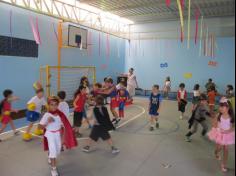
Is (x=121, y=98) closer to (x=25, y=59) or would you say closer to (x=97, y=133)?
(x=97, y=133)

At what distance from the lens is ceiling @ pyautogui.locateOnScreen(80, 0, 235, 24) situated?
875cm

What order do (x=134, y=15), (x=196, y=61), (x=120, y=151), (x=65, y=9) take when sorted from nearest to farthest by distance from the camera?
1. (x=120, y=151)
2. (x=65, y=9)
3. (x=134, y=15)
4. (x=196, y=61)

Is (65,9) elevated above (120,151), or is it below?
above

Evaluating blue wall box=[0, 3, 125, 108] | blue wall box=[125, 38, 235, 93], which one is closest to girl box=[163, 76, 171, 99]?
blue wall box=[125, 38, 235, 93]

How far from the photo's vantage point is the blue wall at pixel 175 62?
1145cm

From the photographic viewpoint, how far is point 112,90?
6.44 m

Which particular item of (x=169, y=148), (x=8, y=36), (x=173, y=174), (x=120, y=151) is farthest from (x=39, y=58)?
(x=173, y=174)

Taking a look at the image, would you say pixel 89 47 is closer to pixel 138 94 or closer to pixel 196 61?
pixel 138 94

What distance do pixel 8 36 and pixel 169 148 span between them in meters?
5.19

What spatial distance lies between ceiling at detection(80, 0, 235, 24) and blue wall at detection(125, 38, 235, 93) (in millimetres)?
1602

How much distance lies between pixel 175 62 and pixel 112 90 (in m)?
7.11

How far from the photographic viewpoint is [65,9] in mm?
8516

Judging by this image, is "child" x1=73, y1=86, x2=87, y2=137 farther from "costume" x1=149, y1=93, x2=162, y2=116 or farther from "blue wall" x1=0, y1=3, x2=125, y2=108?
"blue wall" x1=0, y1=3, x2=125, y2=108

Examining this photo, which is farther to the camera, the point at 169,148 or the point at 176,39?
the point at 176,39
